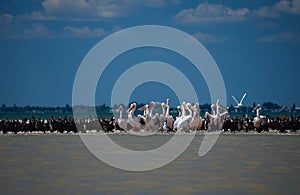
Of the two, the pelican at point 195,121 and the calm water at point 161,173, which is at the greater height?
the pelican at point 195,121

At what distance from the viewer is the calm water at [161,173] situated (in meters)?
13.0

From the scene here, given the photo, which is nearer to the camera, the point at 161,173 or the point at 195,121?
the point at 161,173

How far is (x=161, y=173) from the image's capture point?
15.3 meters

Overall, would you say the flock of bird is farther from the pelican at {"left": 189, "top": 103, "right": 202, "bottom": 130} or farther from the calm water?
the calm water

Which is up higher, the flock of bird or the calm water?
the flock of bird

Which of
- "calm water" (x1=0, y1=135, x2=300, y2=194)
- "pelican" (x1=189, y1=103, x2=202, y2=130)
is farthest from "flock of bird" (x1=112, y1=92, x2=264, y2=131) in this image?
"calm water" (x1=0, y1=135, x2=300, y2=194)

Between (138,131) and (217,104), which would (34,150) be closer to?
(138,131)

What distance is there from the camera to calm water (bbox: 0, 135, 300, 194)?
13.0 metres

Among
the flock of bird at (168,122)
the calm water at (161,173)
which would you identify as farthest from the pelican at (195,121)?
the calm water at (161,173)

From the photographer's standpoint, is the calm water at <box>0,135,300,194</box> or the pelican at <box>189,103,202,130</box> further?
the pelican at <box>189,103,202,130</box>

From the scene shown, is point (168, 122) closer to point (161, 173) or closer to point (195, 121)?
point (195, 121)

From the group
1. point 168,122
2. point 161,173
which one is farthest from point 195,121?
point 161,173

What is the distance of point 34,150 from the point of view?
2042 cm

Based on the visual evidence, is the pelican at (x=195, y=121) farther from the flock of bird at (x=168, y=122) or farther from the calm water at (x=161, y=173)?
the calm water at (x=161, y=173)
